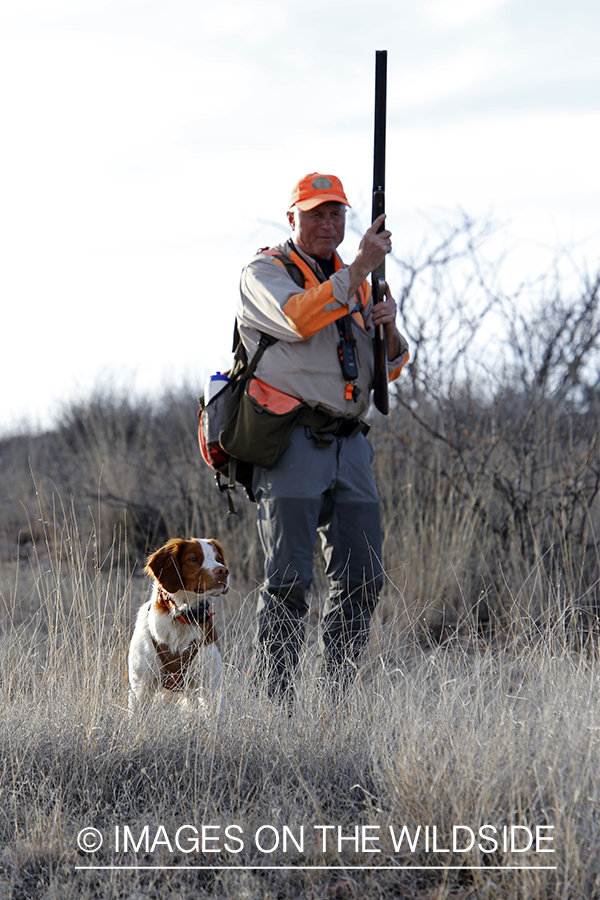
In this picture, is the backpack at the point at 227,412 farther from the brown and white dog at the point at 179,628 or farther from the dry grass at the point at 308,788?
the dry grass at the point at 308,788

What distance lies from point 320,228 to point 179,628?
1.78 meters

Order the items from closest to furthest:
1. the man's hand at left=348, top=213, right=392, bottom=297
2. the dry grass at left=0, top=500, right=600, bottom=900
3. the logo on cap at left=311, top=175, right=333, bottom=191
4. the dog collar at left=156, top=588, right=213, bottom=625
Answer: the dry grass at left=0, top=500, right=600, bottom=900 → the man's hand at left=348, top=213, right=392, bottom=297 → the dog collar at left=156, top=588, right=213, bottom=625 → the logo on cap at left=311, top=175, right=333, bottom=191

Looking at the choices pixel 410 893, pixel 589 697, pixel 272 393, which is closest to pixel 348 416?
pixel 272 393

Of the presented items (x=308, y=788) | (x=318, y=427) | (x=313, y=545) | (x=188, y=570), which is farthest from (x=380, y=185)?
(x=308, y=788)

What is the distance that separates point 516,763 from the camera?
216 cm

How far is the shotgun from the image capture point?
335cm

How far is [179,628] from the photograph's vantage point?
319 cm

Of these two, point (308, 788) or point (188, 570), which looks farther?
point (188, 570)

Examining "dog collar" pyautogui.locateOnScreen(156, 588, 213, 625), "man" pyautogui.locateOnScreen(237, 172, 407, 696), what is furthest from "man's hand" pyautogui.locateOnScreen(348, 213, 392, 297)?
"dog collar" pyautogui.locateOnScreen(156, 588, 213, 625)

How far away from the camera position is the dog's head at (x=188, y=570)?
3182mm

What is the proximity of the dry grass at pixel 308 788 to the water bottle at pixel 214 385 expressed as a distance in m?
1.16

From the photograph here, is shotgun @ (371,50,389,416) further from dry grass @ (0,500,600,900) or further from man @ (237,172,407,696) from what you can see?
dry grass @ (0,500,600,900)

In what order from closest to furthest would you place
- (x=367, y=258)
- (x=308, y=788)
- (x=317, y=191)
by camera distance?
(x=308, y=788) < (x=367, y=258) < (x=317, y=191)

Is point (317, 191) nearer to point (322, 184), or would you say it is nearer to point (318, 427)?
point (322, 184)
